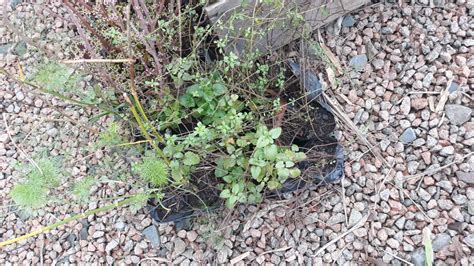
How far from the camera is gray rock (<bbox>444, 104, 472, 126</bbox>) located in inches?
61.4

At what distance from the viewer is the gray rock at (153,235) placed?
1540mm

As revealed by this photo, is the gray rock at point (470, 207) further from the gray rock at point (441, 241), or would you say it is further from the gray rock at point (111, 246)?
the gray rock at point (111, 246)

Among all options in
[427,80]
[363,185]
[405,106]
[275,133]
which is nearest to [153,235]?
[275,133]

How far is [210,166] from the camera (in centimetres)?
139

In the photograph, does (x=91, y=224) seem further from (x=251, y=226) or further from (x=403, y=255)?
(x=403, y=255)

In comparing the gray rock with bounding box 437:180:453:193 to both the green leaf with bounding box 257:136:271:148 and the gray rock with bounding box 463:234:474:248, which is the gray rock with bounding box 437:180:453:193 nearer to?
the gray rock with bounding box 463:234:474:248

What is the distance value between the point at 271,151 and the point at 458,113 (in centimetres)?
70

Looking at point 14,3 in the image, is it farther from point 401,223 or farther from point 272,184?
point 401,223

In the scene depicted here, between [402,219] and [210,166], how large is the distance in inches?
23.3

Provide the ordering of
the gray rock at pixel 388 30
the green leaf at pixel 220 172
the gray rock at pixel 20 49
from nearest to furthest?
1. the green leaf at pixel 220 172
2. the gray rock at pixel 388 30
3. the gray rock at pixel 20 49

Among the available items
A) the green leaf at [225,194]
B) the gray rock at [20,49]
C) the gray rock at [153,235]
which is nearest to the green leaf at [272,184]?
the green leaf at [225,194]

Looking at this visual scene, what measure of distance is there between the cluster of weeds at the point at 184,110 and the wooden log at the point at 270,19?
31 mm

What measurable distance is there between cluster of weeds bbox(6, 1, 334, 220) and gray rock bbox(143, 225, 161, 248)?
0.10 metres

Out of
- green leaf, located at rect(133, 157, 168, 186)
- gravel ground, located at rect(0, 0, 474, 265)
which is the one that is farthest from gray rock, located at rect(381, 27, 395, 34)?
green leaf, located at rect(133, 157, 168, 186)
